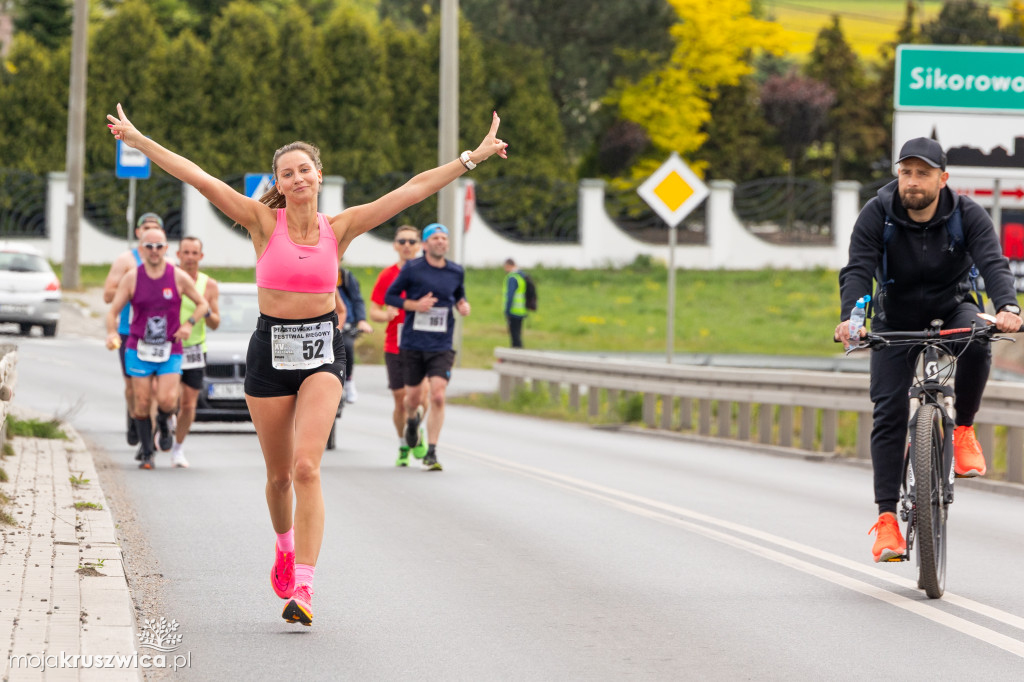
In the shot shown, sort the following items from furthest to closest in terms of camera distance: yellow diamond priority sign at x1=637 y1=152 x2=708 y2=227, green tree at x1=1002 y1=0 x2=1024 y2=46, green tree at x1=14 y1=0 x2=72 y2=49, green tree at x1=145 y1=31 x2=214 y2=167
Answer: green tree at x1=1002 y1=0 x2=1024 y2=46
green tree at x1=14 y1=0 x2=72 y2=49
green tree at x1=145 y1=31 x2=214 y2=167
yellow diamond priority sign at x1=637 y1=152 x2=708 y2=227

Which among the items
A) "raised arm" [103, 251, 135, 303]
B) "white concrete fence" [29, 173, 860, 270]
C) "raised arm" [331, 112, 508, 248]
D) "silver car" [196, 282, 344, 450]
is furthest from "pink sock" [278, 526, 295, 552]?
"white concrete fence" [29, 173, 860, 270]

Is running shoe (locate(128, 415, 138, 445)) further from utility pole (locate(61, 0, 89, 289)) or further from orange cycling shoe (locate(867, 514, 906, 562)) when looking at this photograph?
utility pole (locate(61, 0, 89, 289))

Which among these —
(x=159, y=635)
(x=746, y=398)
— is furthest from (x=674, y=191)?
(x=159, y=635)

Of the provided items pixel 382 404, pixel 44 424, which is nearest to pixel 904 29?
pixel 382 404

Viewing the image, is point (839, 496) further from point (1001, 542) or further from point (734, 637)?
point (734, 637)

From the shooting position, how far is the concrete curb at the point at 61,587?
591 centimetres

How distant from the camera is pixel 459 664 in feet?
21.5

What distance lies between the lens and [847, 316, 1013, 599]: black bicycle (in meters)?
7.70

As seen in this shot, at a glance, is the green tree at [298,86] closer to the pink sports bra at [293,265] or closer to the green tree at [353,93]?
the green tree at [353,93]

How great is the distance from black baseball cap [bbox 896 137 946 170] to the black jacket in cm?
22

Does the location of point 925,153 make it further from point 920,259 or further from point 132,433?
point 132,433

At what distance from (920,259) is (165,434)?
783 centimetres

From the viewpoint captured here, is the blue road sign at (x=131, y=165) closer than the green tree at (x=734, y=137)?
Yes

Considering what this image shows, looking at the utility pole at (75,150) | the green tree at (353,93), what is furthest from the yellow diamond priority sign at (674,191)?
the green tree at (353,93)
